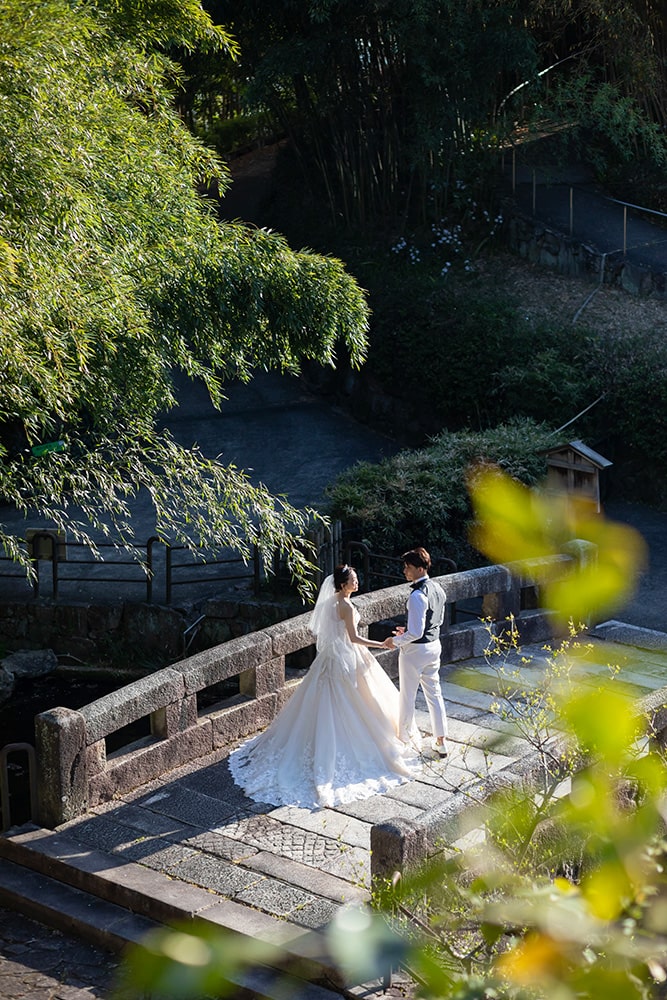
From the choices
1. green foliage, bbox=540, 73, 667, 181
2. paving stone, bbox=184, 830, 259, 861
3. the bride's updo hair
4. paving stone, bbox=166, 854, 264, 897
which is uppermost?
green foliage, bbox=540, 73, 667, 181

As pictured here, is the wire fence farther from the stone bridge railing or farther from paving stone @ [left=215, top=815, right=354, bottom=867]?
paving stone @ [left=215, top=815, right=354, bottom=867]

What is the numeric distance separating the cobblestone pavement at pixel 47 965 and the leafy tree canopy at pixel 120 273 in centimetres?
311

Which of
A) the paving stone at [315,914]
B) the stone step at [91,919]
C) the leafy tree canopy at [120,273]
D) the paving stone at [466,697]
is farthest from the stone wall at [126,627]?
the paving stone at [315,914]

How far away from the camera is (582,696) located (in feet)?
4.23

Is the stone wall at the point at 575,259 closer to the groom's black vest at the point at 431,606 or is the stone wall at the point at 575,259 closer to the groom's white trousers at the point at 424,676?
the groom's black vest at the point at 431,606

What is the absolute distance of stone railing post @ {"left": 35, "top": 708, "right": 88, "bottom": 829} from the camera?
24.4 ft

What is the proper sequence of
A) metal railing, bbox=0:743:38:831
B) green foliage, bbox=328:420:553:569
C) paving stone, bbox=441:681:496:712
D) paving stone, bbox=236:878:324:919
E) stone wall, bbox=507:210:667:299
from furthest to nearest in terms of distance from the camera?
stone wall, bbox=507:210:667:299
green foliage, bbox=328:420:553:569
paving stone, bbox=441:681:496:712
metal railing, bbox=0:743:38:831
paving stone, bbox=236:878:324:919

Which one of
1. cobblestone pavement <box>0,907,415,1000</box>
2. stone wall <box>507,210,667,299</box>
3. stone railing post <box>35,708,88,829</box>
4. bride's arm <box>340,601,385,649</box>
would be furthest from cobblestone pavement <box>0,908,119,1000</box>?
stone wall <box>507,210,667,299</box>

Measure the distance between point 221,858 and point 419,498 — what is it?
266 inches

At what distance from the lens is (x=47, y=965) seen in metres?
6.60

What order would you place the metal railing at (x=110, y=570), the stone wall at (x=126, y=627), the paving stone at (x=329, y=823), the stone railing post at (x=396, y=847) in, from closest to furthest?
the stone railing post at (x=396, y=847) < the paving stone at (x=329, y=823) < the stone wall at (x=126, y=627) < the metal railing at (x=110, y=570)

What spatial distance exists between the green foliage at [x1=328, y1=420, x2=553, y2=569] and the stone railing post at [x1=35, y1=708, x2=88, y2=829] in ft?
19.1

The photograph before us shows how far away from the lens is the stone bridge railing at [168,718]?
Answer: 297 inches

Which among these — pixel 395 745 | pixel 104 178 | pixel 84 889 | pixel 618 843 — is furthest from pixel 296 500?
pixel 618 843
